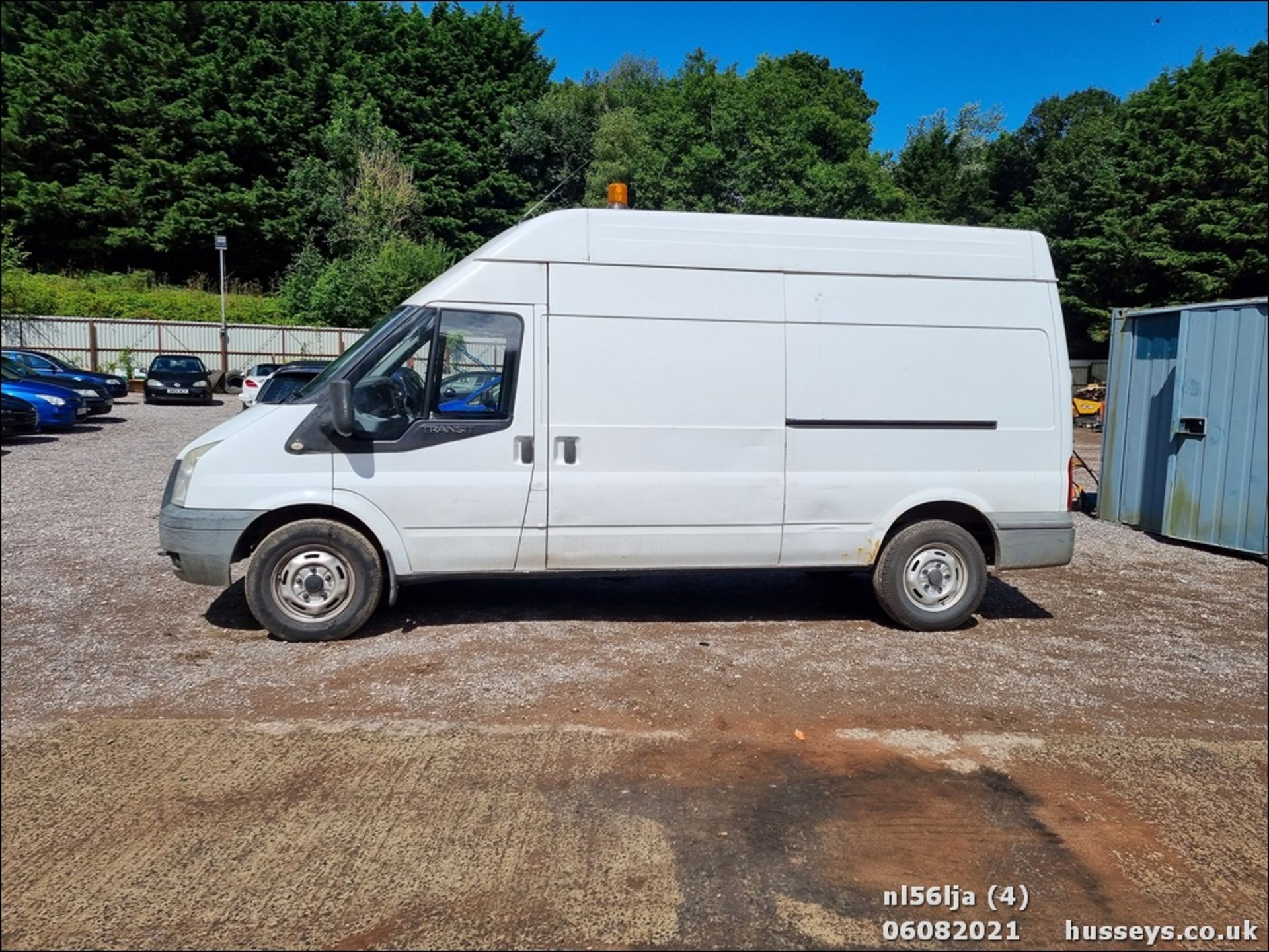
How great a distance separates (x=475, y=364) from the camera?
4953 mm

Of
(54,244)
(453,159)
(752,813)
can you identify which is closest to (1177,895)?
(752,813)

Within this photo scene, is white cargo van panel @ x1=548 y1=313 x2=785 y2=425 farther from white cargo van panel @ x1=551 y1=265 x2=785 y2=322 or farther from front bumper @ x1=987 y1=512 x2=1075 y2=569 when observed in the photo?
front bumper @ x1=987 y1=512 x2=1075 y2=569

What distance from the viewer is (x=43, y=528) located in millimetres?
1974

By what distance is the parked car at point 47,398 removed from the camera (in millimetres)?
1917

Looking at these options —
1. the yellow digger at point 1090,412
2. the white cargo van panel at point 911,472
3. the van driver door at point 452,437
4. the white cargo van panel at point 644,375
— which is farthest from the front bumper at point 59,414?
the yellow digger at point 1090,412

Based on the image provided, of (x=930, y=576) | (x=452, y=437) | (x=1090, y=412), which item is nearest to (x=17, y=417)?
(x=452, y=437)

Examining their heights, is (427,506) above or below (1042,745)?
above

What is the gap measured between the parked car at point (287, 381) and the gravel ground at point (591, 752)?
0.50 metres

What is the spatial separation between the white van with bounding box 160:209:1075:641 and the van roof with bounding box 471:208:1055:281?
0.05 feet

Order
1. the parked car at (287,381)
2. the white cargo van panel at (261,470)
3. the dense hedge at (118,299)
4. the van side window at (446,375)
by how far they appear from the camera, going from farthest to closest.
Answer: the van side window at (446,375) → the white cargo van panel at (261,470) → the parked car at (287,381) → the dense hedge at (118,299)

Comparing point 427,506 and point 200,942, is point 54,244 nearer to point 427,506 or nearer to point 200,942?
point 200,942

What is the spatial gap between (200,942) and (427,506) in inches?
115

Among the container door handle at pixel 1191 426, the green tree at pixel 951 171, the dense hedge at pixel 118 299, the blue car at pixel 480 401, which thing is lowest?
the container door handle at pixel 1191 426

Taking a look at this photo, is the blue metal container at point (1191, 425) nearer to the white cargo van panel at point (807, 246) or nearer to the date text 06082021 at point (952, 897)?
the white cargo van panel at point (807, 246)
